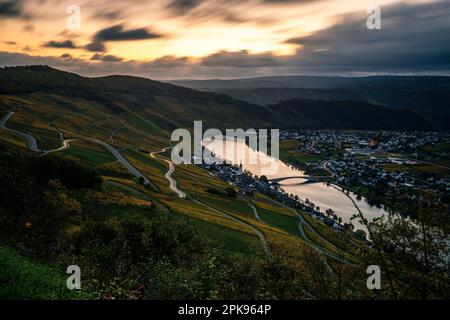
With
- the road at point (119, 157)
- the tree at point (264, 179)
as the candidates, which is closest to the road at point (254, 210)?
the road at point (119, 157)

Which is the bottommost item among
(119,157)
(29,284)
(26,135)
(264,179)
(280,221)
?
(280,221)

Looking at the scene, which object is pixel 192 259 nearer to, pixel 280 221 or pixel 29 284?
pixel 29 284

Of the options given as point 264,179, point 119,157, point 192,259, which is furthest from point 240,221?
point 264,179

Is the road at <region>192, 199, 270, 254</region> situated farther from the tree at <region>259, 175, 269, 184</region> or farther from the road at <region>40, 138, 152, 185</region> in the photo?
the tree at <region>259, 175, 269, 184</region>

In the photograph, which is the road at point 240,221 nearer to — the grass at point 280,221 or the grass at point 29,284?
the grass at point 280,221

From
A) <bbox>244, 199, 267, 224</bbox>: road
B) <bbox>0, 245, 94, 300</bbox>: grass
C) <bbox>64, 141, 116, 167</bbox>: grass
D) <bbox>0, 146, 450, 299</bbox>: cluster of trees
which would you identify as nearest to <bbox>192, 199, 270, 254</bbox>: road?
<bbox>244, 199, 267, 224</bbox>: road

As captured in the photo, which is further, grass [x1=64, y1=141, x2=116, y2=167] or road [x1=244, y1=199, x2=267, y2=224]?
grass [x1=64, y1=141, x2=116, y2=167]

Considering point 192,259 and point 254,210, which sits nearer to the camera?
point 192,259

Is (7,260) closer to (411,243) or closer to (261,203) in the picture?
(411,243)

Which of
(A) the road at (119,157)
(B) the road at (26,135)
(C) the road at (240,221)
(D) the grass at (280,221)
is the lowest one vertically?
(D) the grass at (280,221)
